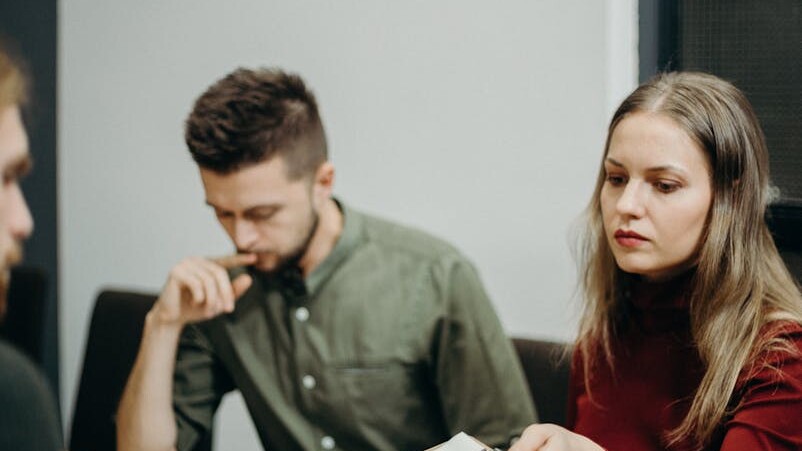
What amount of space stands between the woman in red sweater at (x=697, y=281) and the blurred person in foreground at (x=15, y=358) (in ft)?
1.68

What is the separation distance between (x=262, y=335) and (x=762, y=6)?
2.98 feet

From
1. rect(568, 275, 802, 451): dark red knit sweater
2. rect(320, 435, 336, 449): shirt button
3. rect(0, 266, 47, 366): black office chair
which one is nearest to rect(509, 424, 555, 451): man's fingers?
rect(568, 275, 802, 451): dark red knit sweater

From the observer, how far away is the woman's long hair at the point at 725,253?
3.87 feet

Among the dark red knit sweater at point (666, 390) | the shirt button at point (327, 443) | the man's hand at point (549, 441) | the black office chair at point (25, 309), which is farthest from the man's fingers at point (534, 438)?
the black office chair at point (25, 309)

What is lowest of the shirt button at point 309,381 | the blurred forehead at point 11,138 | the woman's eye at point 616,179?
the shirt button at point 309,381

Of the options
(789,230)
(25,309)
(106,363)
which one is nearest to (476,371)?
(789,230)

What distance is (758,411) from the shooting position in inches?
45.0

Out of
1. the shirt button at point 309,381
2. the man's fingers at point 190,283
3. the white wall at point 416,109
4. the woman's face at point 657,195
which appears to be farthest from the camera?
the white wall at point 416,109

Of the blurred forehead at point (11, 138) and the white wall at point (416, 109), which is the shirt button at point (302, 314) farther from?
the blurred forehead at point (11, 138)

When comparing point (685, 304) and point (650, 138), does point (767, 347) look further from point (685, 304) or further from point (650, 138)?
point (650, 138)

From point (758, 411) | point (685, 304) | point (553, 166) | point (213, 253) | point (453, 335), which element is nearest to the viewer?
point (758, 411)

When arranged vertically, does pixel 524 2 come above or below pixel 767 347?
above

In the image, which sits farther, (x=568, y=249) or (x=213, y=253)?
(x=213, y=253)

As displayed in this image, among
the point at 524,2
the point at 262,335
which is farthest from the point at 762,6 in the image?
the point at 262,335
